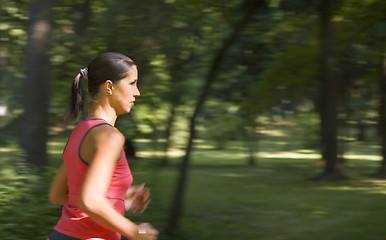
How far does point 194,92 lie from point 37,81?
2415mm

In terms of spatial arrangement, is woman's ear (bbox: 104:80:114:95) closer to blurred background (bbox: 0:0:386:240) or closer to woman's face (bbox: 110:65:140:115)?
woman's face (bbox: 110:65:140:115)

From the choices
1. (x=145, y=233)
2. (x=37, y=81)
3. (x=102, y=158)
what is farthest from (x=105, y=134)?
(x=37, y=81)

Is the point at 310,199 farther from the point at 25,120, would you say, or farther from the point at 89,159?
the point at 89,159

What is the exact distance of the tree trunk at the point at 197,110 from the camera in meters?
7.76

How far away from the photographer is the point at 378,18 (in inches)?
550

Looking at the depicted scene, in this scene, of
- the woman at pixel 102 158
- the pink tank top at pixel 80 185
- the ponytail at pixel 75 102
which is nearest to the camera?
the woman at pixel 102 158

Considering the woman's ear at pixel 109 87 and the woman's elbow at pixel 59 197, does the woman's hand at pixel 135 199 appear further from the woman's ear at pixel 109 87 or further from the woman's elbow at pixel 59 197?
the woman's ear at pixel 109 87

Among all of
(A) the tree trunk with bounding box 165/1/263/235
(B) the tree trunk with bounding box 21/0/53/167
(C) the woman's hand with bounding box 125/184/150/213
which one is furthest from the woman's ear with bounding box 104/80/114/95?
(B) the tree trunk with bounding box 21/0/53/167

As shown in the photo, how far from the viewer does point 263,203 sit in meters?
14.4

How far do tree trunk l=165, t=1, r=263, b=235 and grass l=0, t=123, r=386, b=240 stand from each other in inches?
A: 9.1

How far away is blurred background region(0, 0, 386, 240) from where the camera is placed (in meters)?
7.94

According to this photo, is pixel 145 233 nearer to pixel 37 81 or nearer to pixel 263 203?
pixel 37 81

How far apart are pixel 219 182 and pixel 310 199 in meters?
4.97

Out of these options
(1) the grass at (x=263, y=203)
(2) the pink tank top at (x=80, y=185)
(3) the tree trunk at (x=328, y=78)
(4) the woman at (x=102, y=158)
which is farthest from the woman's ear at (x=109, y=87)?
(3) the tree trunk at (x=328, y=78)
